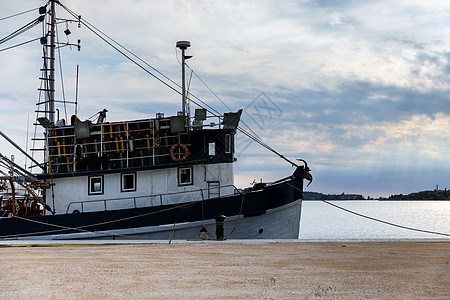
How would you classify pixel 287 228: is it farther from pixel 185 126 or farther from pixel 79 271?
pixel 79 271

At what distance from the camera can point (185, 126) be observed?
68.2 feet

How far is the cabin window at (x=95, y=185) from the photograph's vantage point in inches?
845

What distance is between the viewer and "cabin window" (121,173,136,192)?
69.5 ft

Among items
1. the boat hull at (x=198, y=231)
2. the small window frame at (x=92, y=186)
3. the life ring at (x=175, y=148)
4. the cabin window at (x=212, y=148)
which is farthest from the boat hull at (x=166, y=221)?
the cabin window at (x=212, y=148)

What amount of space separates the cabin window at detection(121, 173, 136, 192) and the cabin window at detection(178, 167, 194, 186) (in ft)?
6.38

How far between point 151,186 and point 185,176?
1461 mm

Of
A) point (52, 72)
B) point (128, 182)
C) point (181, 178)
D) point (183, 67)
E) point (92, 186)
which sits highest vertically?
point (52, 72)

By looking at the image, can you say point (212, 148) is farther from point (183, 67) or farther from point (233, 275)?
point (233, 275)

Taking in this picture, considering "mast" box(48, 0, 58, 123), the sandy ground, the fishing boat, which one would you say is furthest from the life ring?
the sandy ground

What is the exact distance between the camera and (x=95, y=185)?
21547mm

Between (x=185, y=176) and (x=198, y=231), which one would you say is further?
(x=185, y=176)

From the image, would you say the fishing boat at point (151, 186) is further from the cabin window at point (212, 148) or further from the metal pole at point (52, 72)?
the metal pole at point (52, 72)

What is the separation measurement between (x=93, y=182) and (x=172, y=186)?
347 centimetres

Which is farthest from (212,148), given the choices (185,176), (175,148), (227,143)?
(185,176)
